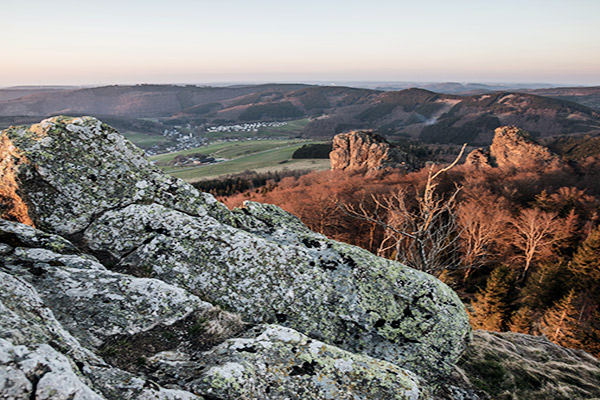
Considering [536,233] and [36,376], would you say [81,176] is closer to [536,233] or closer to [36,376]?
[36,376]

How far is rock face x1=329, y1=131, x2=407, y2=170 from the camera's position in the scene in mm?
128125

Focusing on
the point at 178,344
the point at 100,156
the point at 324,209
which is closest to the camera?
the point at 178,344

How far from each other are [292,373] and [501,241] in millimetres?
51032

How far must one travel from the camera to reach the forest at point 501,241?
1919 centimetres

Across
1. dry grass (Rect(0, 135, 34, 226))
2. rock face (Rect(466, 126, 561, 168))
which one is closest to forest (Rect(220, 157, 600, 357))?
dry grass (Rect(0, 135, 34, 226))

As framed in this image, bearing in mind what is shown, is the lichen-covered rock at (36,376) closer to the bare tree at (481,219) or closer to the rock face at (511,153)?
the bare tree at (481,219)

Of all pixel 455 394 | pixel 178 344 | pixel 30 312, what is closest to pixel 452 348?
pixel 455 394

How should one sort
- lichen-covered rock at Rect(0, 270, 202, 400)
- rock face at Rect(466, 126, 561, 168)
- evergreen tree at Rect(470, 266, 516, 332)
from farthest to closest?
rock face at Rect(466, 126, 561, 168)
evergreen tree at Rect(470, 266, 516, 332)
lichen-covered rock at Rect(0, 270, 202, 400)

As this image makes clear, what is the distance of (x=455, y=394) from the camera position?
880 centimetres

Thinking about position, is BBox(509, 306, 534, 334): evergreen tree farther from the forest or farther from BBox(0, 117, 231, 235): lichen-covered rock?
BBox(0, 117, 231, 235): lichen-covered rock

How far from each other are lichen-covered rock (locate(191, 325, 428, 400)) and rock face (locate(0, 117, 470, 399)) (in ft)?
0.09

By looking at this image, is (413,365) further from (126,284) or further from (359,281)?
(126,284)

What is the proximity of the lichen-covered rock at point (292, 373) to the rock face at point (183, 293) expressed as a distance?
3cm

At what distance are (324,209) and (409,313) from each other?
3935cm
